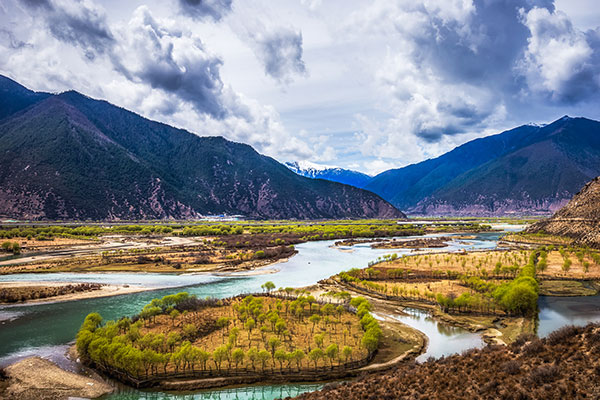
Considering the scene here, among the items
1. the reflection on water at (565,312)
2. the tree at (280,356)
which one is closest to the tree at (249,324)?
the tree at (280,356)

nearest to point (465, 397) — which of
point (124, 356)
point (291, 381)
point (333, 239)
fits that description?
point (291, 381)

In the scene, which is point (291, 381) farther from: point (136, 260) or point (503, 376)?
point (136, 260)

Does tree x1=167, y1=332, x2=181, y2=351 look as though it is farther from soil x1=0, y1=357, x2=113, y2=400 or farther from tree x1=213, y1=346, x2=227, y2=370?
soil x1=0, y1=357, x2=113, y2=400

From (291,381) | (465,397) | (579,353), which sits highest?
(579,353)

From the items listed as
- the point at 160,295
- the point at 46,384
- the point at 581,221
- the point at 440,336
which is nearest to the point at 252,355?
the point at 46,384

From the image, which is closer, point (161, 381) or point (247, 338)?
point (161, 381)

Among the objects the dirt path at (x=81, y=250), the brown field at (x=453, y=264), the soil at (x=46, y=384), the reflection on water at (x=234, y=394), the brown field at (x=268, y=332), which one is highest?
the dirt path at (x=81, y=250)

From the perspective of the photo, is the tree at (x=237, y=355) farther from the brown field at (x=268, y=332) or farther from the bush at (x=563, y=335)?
the bush at (x=563, y=335)

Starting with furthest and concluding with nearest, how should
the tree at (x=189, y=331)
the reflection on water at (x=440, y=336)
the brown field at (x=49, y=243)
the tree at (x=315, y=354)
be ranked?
1. the brown field at (x=49, y=243)
2. the tree at (x=189, y=331)
3. the reflection on water at (x=440, y=336)
4. the tree at (x=315, y=354)
